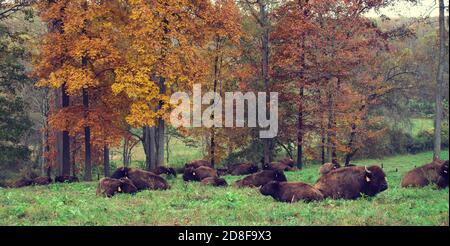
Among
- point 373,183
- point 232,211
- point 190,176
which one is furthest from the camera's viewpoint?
point 190,176

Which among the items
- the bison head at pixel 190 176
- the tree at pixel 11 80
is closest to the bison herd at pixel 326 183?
the bison head at pixel 190 176

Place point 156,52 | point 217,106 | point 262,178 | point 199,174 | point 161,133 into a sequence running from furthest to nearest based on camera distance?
point 217,106 < point 161,133 < point 156,52 < point 199,174 < point 262,178

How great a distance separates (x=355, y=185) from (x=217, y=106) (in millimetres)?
25203

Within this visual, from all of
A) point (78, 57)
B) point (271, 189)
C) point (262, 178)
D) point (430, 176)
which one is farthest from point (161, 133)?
point (430, 176)

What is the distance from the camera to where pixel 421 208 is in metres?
12.3

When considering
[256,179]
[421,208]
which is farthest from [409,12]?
[421,208]

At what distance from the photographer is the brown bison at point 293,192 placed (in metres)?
15.2

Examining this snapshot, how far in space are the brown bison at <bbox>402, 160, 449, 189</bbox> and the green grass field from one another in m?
0.50

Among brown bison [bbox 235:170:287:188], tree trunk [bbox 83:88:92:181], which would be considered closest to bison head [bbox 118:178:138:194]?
brown bison [bbox 235:170:287:188]

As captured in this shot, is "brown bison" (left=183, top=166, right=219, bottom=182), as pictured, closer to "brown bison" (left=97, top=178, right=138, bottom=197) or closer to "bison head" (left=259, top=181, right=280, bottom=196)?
"brown bison" (left=97, top=178, right=138, bottom=197)

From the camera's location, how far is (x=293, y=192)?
607 inches

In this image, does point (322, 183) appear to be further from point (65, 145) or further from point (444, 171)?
point (65, 145)

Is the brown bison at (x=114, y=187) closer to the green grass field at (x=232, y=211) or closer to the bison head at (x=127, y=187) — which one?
the bison head at (x=127, y=187)

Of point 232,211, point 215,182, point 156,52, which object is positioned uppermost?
point 156,52
